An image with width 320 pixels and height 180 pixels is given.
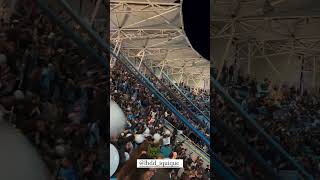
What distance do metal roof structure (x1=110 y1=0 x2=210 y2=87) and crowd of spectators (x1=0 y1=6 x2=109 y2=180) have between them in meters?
0.34

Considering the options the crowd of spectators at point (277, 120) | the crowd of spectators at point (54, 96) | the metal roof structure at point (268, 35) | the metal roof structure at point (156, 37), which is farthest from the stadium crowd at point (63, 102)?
the metal roof structure at point (268, 35)

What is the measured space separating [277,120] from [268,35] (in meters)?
0.71

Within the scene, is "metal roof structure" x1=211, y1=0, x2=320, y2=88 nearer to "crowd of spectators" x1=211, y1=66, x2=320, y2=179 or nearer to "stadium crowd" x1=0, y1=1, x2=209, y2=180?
"crowd of spectators" x1=211, y1=66, x2=320, y2=179

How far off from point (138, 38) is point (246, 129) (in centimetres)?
117

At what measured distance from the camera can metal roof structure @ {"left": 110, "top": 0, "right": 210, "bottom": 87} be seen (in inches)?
171

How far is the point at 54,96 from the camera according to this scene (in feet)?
14.3

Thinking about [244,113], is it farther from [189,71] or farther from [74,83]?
[74,83]

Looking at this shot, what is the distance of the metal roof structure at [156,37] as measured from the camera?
4332 millimetres

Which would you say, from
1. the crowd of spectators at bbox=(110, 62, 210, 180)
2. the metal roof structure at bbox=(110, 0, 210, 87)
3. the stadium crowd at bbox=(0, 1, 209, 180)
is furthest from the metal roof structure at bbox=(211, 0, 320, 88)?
the stadium crowd at bbox=(0, 1, 209, 180)

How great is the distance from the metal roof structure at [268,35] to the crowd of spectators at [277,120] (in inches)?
4.7

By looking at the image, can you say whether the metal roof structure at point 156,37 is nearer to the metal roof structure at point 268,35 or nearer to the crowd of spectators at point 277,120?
the metal roof structure at point 268,35

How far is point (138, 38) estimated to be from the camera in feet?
14.3

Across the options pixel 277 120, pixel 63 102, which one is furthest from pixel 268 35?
pixel 63 102

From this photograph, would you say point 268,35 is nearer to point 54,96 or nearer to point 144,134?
point 144,134
